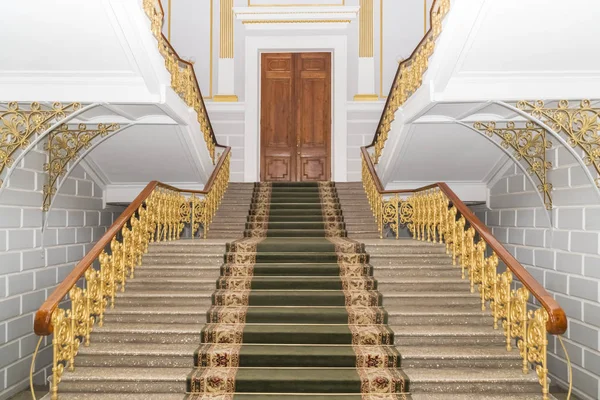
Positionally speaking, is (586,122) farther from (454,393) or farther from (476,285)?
(454,393)

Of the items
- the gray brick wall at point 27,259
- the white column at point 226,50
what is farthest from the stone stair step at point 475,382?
the white column at point 226,50

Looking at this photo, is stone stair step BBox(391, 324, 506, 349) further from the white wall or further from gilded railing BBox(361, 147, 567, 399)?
the white wall

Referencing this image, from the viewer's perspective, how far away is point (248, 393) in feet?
11.8

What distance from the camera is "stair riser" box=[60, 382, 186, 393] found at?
3594mm

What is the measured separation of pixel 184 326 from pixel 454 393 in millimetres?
2413

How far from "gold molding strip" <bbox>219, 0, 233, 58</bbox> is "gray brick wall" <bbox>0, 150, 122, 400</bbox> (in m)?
4.37

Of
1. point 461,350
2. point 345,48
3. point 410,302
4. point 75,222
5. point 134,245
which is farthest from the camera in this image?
point 345,48

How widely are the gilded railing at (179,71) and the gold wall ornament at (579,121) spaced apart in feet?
12.5

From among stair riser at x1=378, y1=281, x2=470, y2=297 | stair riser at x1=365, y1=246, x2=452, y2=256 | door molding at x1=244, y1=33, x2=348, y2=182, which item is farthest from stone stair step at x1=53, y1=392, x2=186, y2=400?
door molding at x1=244, y1=33, x2=348, y2=182

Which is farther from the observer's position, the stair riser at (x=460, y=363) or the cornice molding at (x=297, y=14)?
the cornice molding at (x=297, y=14)

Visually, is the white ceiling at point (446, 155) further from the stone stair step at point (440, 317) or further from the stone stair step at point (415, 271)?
the stone stair step at point (440, 317)

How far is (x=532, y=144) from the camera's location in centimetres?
550

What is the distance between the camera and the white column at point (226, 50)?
30.8ft

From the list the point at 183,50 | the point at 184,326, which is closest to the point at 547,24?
the point at 184,326
